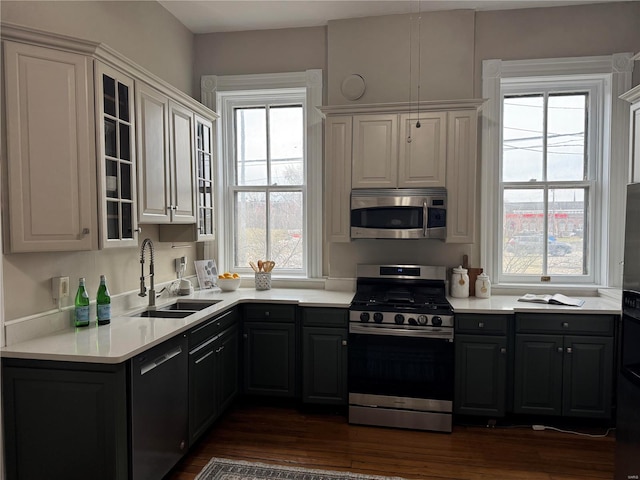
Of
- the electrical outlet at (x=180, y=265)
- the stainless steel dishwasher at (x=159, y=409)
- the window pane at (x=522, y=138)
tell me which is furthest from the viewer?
the window pane at (x=522, y=138)

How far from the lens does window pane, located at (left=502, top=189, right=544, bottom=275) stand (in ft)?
12.0

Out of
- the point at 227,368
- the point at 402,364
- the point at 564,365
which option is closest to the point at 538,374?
the point at 564,365

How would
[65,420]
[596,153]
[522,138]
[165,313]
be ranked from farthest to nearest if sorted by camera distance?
[522,138] < [596,153] < [165,313] < [65,420]

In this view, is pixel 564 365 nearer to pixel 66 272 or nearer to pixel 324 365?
pixel 324 365

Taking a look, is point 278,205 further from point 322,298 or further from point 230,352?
point 230,352

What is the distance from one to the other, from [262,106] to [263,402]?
265cm

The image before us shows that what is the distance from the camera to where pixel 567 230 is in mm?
3633

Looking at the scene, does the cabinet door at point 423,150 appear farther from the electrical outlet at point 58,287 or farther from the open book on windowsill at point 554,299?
the electrical outlet at point 58,287

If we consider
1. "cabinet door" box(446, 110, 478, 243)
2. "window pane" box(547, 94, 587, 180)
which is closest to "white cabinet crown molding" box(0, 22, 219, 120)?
"cabinet door" box(446, 110, 478, 243)

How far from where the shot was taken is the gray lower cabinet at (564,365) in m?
2.94

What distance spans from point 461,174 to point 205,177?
80.8 inches

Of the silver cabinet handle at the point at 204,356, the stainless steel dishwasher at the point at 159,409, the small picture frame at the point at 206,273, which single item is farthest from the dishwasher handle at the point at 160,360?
the small picture frame at the point at 206,273

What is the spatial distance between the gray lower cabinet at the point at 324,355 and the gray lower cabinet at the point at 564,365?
124 centimetres

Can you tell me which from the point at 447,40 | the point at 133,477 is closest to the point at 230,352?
the point at 133,477
